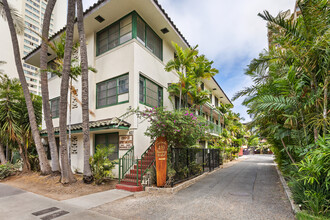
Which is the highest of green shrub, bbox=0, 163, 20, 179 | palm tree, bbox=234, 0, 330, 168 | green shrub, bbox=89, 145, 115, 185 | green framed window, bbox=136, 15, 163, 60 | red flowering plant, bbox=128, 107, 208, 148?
green framed window, bbox=136, 15, 163, 60

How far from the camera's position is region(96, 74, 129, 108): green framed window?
A: 10328 mm

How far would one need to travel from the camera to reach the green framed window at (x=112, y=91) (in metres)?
10.3

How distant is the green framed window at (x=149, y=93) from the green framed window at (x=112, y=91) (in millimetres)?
857

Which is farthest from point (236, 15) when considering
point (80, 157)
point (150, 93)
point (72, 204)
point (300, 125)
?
point (80, 157)

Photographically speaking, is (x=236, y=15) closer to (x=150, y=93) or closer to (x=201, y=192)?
(x=150, y=93)

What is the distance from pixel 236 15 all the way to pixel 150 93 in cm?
593

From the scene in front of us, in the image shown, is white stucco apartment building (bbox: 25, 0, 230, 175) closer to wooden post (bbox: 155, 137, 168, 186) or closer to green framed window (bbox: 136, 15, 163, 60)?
green framed window (bbox: 136, 15, 163, 60)

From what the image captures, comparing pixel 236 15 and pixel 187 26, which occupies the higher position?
pixel 187 26

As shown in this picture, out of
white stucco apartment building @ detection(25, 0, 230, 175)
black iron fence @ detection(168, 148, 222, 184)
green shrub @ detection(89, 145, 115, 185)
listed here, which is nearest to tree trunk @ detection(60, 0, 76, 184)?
green shrub @ detection(89, 145, 115, 185)

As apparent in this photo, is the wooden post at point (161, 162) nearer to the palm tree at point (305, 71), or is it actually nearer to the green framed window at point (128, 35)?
the palm tree at point (305, 71)

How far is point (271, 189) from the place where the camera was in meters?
7.66

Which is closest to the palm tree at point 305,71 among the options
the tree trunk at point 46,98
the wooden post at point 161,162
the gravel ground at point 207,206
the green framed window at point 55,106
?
the gravel ground at point 207,206

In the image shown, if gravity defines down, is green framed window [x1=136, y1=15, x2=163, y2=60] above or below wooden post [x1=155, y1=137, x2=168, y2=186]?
above

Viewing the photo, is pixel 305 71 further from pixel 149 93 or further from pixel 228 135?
pixel 228 135
